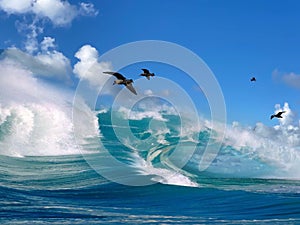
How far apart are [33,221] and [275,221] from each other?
10901mm

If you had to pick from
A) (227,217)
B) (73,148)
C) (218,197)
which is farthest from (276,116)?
(73,148)

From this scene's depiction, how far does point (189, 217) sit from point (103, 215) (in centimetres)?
426

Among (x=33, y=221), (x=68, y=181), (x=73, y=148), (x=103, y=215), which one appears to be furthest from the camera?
(x=73, y=148)

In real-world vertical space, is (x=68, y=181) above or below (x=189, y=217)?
above

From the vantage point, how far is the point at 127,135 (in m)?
54.2

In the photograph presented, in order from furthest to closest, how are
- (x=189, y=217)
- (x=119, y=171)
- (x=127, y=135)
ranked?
(x=127, y=135), (x=119, y=171), (x=189, y=217)

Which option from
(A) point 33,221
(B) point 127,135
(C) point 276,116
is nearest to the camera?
(A) point 33,221

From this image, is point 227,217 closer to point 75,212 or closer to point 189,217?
point 189,217

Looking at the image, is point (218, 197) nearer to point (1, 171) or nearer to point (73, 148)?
point (1, 171)

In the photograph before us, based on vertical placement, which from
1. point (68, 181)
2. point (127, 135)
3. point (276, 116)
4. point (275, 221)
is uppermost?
point (127, 135)

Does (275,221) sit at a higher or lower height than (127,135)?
lower

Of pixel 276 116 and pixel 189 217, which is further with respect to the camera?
pixel 276 116

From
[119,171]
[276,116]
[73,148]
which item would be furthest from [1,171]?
[276,116]

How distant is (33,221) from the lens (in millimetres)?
17156
